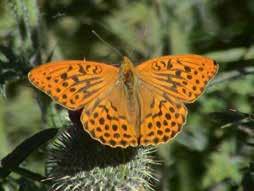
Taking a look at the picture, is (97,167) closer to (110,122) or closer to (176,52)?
(110,122)

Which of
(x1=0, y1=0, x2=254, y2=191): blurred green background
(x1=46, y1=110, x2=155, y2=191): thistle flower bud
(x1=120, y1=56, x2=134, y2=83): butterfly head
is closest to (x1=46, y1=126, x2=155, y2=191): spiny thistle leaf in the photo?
(x1=46, y1=110, x2=155, y2=191): thistle flower bud

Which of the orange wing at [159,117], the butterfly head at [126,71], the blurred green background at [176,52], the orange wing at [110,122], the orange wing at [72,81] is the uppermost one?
the orange wing at [72,81]

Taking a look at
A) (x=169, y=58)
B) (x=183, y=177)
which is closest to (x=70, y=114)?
(x=169, y=58)

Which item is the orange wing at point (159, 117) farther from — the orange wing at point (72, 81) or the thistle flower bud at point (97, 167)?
the thistle flower bud at point (97, 167)

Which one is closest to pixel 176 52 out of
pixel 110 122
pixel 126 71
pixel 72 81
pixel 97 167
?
pixel 126 71

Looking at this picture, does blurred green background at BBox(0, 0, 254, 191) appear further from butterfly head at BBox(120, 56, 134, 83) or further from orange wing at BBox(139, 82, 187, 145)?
orange wing at BBox(139, 82, 187, 145)

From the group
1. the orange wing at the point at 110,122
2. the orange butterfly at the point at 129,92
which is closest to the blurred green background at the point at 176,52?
the orange butterfly at the point at 129,92
